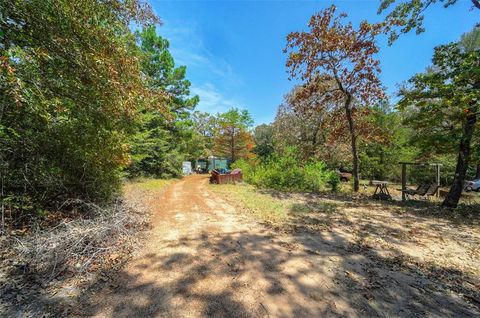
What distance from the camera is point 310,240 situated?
12.8 ft

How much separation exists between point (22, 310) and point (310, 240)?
3737 mm

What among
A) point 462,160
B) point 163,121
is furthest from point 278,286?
point 163,121

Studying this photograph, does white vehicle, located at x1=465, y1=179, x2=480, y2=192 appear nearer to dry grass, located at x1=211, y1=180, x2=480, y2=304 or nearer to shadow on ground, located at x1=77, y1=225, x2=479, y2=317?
dry grass, located at x1=211, y1=180, x2=480, y2=304

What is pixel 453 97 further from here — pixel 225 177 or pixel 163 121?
pixel 163 121

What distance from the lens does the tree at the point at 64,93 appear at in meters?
3.24

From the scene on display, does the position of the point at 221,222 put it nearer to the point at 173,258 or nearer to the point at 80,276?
the point at 173,258

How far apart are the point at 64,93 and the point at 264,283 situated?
4.37 m

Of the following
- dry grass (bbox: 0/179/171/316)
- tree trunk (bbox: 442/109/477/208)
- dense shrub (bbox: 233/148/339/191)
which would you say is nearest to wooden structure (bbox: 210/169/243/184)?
dense shrub (bbox: 233/148/339/191)

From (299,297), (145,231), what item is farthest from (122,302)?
(145,231)

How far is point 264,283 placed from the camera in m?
2.57

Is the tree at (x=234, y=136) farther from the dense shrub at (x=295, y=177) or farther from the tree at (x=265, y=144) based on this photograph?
the dense shrub at (x=295, y=177)

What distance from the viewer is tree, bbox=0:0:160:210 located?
324 centimetres

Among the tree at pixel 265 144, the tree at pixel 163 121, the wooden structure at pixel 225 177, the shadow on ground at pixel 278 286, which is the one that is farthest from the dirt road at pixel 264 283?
the tree at pixel 265 144

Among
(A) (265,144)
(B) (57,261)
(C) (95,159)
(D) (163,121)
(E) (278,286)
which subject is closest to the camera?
(E) (278,286)
